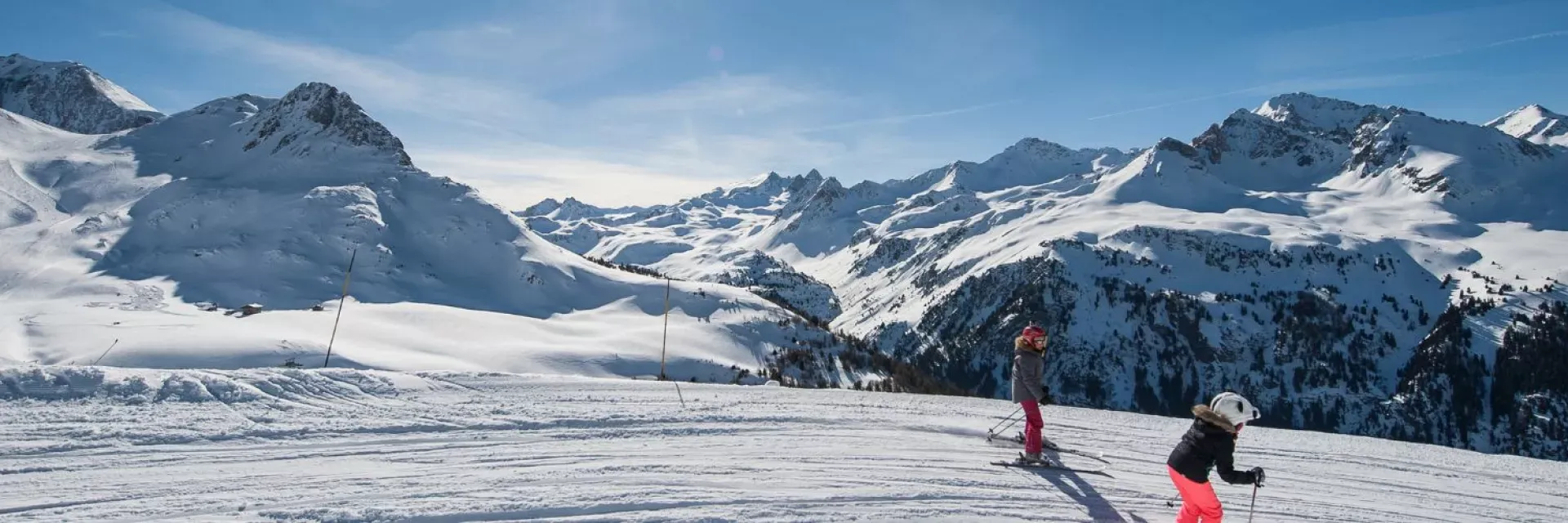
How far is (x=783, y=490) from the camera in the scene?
10008 mm

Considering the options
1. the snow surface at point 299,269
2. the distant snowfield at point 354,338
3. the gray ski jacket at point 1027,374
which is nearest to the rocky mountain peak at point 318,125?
the snow surface at point 299,269

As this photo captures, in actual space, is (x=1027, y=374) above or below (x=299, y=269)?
below

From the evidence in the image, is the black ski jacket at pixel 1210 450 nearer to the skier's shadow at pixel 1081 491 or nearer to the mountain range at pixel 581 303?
the skier's shadow at pixel 1081 491

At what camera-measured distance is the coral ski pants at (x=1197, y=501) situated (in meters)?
8.19

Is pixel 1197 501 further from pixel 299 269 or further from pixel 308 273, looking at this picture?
pixel 299 269

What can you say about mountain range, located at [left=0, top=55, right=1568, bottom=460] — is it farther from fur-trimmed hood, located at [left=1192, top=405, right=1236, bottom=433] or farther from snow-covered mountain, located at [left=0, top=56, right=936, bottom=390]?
fur-trimmed hood, located at [left=1192, top=405, right=1236, bottom=433]

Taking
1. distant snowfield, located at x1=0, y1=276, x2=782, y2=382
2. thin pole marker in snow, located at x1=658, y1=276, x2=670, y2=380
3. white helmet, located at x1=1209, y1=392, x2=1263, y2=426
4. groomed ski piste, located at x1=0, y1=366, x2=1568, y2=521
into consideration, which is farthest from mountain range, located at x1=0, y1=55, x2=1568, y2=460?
white helmet, located at x1=1209, y1=392, x2=1263, y2=426

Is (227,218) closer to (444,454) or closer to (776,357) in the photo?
(776,357)

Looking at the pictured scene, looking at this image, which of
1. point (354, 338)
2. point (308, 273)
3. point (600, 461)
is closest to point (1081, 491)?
point (600, 461)

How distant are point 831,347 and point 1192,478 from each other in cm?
8939

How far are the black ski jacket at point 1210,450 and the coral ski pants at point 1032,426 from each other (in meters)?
3.43

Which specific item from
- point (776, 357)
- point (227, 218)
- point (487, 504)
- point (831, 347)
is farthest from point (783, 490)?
point (227, 218)

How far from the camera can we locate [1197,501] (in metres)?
8.28

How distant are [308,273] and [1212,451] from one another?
112100mm
